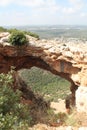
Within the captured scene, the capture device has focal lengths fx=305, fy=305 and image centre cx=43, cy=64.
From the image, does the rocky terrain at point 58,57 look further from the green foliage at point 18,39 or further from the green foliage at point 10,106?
the green foliage at point 10,106

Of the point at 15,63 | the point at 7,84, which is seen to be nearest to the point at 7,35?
the point at 15,63

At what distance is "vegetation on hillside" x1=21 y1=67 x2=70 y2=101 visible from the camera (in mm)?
69688

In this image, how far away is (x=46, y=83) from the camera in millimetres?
74938

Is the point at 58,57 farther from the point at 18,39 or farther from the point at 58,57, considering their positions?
the point at 18,39

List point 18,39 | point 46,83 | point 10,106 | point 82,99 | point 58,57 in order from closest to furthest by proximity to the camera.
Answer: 1. point 10,106
2. point 82,99
3. point 58,57
4. point 18,39
5. point 46,83

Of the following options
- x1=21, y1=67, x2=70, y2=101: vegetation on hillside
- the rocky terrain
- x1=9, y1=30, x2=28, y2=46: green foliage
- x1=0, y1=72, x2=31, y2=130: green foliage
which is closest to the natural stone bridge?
the rocky terrain

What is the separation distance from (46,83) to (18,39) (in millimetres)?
47917

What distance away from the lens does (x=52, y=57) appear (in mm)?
27641

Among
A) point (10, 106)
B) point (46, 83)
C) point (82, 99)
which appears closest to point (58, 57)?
point (82, 99)

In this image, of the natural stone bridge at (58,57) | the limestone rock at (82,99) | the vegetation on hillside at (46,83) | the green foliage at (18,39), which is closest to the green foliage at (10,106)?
the limestone rock at (82,99)

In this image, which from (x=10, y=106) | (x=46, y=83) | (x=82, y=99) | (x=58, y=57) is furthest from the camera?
(x=46, y=83)

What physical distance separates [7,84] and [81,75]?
51.0 ft

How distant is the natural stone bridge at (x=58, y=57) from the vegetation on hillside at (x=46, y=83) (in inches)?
1549

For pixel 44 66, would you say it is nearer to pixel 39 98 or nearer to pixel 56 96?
pixel 39 98
